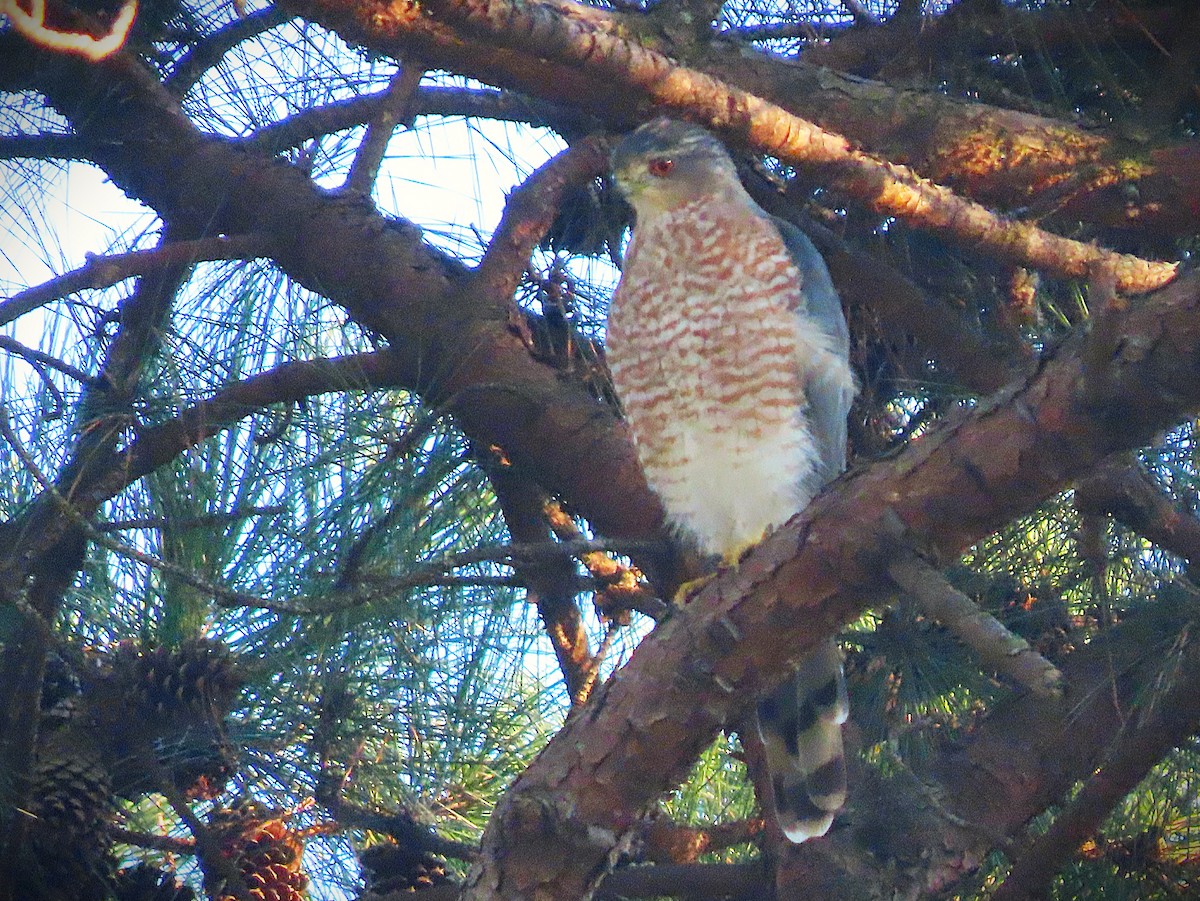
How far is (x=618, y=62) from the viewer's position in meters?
2.60

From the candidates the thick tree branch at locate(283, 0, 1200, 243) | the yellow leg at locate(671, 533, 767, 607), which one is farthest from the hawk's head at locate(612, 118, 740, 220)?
the yellow leg at locate(671, 533, 767, 607)

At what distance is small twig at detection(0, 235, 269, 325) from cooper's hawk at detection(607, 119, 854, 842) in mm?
1046

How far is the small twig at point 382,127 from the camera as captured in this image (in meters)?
3.28

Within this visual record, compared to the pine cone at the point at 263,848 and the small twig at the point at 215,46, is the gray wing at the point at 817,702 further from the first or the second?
the small twig at the point at 215,46

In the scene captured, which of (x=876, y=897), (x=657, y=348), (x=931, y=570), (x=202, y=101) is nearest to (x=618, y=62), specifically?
(x=657, y=348)

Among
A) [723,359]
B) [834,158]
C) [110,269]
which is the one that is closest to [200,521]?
[110,269]

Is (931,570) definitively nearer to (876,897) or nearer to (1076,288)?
(876,897)

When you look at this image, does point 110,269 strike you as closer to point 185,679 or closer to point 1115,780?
point 185,679

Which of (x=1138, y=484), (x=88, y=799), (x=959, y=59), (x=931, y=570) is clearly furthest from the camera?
(x=959, y=59)

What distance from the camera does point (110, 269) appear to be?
2.68 m

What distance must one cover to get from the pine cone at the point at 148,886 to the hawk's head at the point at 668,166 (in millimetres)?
2077

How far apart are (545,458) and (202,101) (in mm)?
1472

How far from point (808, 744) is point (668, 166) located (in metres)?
1.53

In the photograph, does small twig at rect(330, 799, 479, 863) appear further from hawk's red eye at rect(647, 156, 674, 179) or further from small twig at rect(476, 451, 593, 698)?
hawk's red eye at rect(647, 156, 674, 179)
